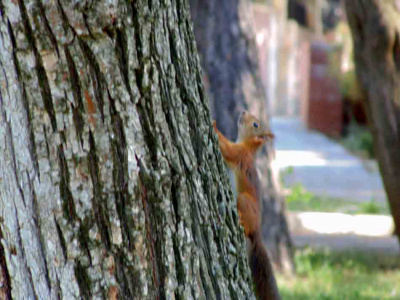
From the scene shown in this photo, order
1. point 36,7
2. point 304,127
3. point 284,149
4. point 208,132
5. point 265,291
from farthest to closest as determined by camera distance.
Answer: point 304,127 < point 284,149 < point 265,291 < point 208,132 < point 36,7

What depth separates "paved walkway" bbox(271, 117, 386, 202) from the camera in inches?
545

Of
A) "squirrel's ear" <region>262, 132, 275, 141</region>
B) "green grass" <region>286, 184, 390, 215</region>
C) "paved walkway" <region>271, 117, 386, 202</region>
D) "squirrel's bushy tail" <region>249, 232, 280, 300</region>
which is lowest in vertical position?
"paved walkway" <region>271, 117, 386, 202</region>

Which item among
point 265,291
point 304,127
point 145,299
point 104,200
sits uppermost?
point 104,200

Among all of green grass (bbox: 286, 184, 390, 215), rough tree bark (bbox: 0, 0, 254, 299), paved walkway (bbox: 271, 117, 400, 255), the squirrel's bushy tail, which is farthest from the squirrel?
green grass (bbox: 286, 184, 390, 215)

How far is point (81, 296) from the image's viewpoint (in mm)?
2307

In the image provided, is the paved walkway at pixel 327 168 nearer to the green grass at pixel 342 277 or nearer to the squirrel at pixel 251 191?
the green grass at pixel 342 277

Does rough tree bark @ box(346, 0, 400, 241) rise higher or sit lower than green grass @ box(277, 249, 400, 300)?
higher

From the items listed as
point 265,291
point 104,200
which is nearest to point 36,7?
point 104,200

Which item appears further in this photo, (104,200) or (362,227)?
(362,227)

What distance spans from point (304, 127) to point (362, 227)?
1622 centimetres

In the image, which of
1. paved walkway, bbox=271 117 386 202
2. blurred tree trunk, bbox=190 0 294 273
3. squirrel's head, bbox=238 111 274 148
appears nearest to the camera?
squirrel's head, bbox=238 111 274 148

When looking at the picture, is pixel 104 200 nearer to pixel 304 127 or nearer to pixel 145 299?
pixel 145 299

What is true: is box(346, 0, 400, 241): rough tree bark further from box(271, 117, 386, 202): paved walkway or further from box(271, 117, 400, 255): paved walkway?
box(271, 117, 386, 202): paved walkway

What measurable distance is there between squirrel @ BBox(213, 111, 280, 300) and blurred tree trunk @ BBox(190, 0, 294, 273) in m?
2.50
